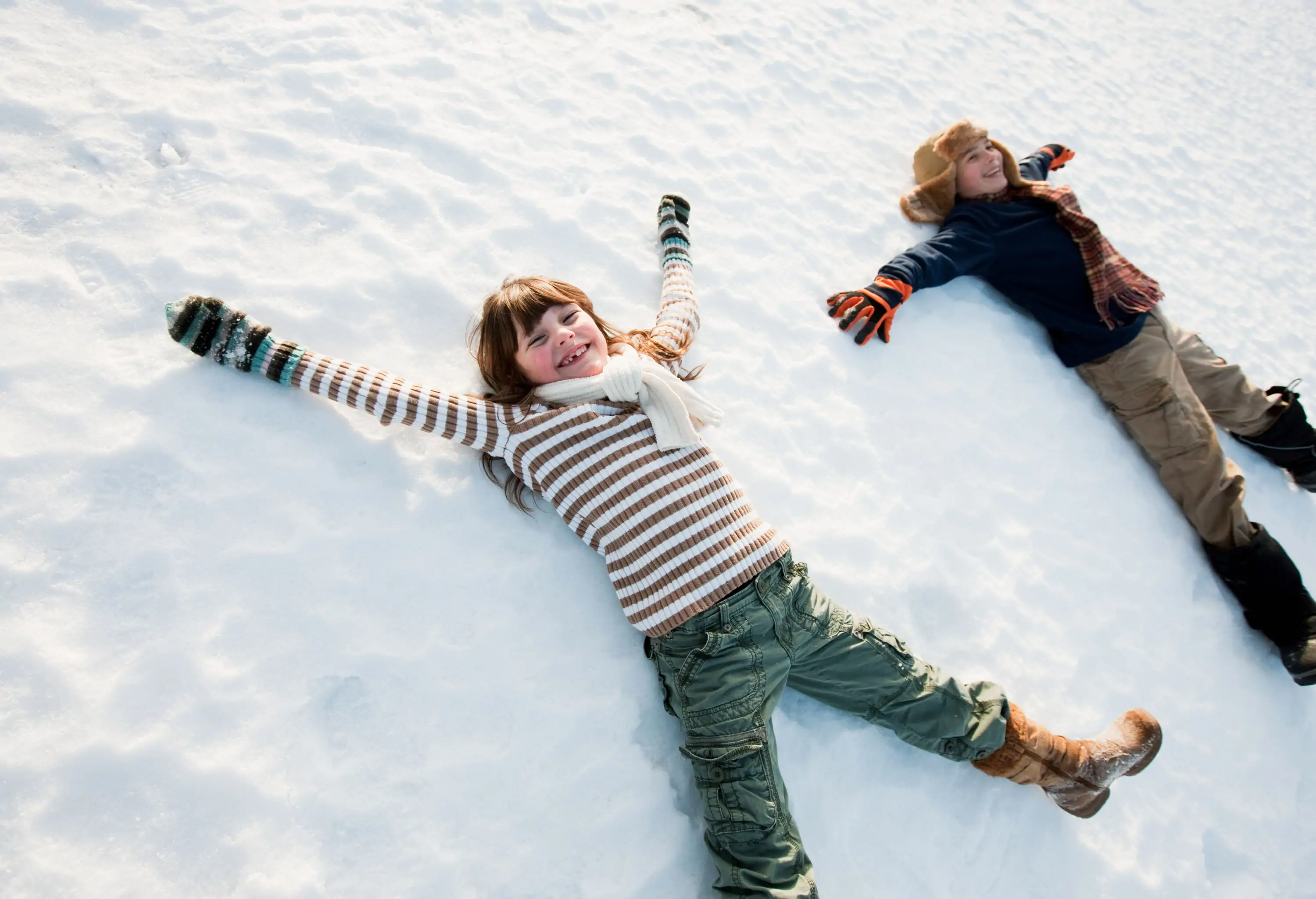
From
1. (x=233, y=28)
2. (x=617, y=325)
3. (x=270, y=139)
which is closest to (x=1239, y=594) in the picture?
(x=617, y=325)

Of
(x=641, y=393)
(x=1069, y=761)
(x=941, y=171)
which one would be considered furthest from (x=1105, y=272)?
(x=641, y=393)

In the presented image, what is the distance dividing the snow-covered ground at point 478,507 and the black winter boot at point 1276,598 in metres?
0.08

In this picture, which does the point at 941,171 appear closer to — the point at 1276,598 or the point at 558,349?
the point at 1276,598

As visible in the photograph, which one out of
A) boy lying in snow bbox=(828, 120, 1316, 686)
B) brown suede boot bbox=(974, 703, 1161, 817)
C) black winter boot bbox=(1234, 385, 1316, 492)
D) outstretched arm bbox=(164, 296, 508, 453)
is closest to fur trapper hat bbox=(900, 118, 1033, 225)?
boy lying in snow bbox=(828, 120, 1316, 686)

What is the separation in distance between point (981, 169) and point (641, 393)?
92.5 inches

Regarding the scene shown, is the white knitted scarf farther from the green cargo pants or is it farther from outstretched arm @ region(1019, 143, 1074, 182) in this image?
outstretched arm @ region(1019, 143, 1074, 182)

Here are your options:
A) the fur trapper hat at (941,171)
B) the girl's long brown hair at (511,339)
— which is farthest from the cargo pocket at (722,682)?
the fur trapper hat at (941,171)

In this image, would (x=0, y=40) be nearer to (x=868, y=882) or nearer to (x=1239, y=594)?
(x=868, y=882)

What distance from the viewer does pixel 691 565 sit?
196 cm

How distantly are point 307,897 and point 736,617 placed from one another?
1199 mm

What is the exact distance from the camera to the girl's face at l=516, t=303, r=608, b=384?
2.13 meters

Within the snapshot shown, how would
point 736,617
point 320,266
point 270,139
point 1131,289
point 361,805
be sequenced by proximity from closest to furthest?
point 361,805 → point 736,617 → point 320,266 → point 270,139 → point 1131,289

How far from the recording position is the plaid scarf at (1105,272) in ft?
10.4

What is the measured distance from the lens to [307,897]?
1623 mm
